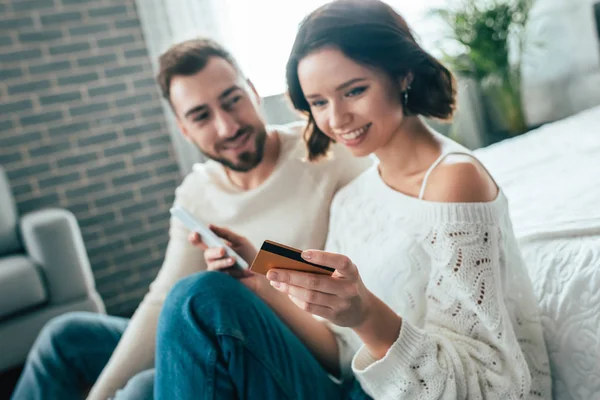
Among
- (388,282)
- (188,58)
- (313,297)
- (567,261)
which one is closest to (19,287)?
(188,58)

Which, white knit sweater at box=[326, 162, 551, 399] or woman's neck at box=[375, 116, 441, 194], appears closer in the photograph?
white knit sweater at box=[326, 162, 551, 399]

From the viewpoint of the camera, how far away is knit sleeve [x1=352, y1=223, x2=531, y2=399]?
747 millimetres

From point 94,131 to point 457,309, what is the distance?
2463 mm

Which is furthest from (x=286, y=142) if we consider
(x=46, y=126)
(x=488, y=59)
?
(x=46, y=126)

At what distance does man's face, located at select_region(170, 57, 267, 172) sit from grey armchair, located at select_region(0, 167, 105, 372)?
3.82 ft

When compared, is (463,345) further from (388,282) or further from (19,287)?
(19,287)

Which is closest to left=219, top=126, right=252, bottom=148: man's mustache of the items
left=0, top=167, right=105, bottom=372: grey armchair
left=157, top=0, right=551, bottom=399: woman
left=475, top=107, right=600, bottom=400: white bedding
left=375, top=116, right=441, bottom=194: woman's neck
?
left=157, top=0, right=551, bottom=399: woman

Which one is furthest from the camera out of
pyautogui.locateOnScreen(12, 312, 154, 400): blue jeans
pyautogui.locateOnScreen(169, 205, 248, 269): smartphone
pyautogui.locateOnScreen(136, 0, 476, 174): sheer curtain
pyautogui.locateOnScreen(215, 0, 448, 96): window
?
pyautogui.locateOnScreen(136, 0, 476, 174): sheer curtain

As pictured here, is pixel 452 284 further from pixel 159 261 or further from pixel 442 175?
pixel 159 261

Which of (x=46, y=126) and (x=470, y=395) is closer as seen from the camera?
(x=470, y=395)

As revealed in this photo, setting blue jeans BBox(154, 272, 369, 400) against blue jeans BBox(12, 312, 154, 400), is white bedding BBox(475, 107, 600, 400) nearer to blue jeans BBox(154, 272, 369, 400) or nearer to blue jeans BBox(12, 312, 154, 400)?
blue jeans BBox(154, 272, 369, 400)

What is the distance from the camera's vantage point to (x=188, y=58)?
1350mm

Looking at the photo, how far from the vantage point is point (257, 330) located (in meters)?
0.86

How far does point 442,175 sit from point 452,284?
155 mm
